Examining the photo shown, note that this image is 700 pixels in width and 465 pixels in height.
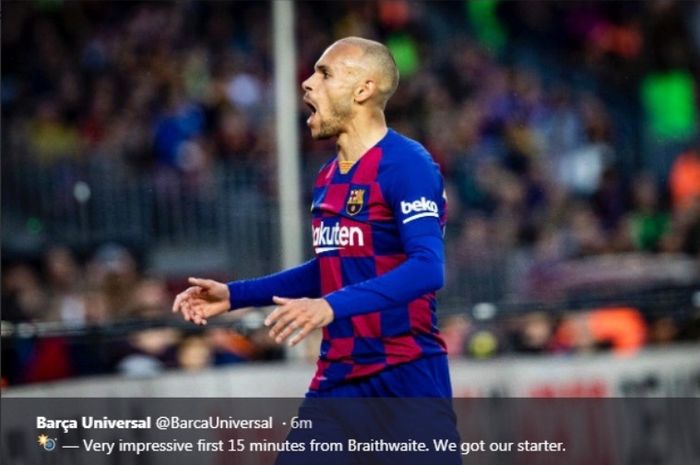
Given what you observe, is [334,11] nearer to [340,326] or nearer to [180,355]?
[180,355]

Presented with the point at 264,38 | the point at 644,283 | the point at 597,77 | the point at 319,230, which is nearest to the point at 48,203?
the point at 264,38

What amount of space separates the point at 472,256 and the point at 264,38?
3.29 m

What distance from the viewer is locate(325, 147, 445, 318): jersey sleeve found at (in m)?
5.50

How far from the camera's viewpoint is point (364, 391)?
5898mm

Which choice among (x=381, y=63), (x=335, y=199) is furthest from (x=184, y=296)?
(x=381, y=63)

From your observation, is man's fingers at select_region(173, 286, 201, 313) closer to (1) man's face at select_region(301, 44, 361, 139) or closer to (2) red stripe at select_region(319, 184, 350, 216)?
(2) red stripe at select_region(319, 184, 350, 216)

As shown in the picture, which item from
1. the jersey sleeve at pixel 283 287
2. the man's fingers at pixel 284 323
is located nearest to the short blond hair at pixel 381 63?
the jersey sleeve at pixel 283 287

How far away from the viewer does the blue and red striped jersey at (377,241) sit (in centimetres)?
569

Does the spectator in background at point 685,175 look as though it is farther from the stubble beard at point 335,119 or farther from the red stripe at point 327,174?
the stubble beard at point 335,119

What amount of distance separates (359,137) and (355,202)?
251 millimetres

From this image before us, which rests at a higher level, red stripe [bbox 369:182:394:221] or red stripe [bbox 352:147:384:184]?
red stripe [bbox 352:147:384:184]

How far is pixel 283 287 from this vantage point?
6188mm

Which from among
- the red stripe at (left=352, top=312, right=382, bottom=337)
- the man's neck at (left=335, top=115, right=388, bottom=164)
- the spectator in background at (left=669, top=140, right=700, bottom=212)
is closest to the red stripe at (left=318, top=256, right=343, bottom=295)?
the red stripe at (left=352, top=312, right=382, bottom=337)

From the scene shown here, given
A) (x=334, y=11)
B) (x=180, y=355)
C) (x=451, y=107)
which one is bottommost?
(x=180, y=355)
